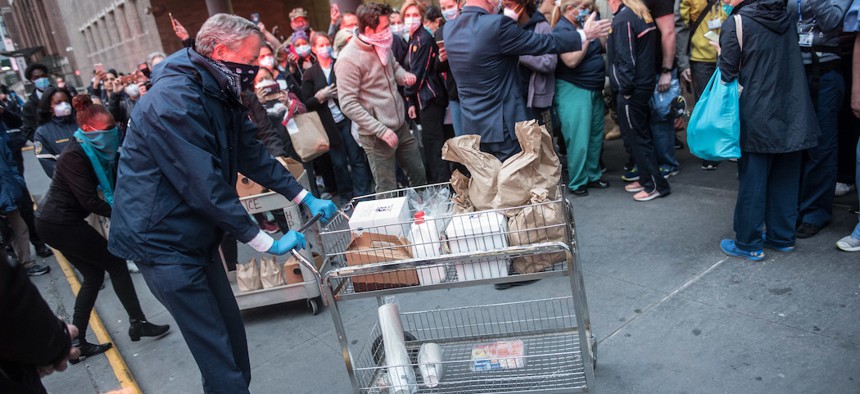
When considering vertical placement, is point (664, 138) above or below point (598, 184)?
above

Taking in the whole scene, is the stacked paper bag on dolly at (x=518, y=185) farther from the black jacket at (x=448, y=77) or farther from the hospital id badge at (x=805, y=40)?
the black jacket at (x=448, y=77)

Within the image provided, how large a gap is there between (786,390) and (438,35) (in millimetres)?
4316

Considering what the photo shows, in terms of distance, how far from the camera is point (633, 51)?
5.14 meters

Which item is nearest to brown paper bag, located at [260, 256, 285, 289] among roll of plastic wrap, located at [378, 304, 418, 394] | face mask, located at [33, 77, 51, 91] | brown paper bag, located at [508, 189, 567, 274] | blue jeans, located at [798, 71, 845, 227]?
roll of plastic wrap, located at [378, 304, 418, 394]

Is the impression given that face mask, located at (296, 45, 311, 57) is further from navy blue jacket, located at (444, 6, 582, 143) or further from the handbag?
the handbag

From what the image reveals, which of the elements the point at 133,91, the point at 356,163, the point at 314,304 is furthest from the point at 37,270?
the point at 314,304

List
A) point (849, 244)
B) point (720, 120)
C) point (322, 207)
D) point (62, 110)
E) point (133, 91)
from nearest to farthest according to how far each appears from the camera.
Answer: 1. point (322, 207)
2. point (720, 120)
3. point (849, 244)
4. point (62, 110)
5. point (133, 91)

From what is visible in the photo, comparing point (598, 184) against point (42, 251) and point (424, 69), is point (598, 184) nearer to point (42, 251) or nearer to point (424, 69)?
point (424, 69)

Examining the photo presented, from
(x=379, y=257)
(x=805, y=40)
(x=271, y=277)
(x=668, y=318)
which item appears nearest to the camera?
(x=379, y=257)

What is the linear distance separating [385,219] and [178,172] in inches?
36.4

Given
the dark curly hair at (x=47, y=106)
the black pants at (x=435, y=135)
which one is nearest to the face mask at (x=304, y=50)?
the black pants at (x=435, y=135)

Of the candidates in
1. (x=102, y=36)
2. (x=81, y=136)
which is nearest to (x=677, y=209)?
(x=81, y=136)

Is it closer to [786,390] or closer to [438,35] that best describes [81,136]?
[438,35]

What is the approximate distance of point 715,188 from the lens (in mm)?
5383
